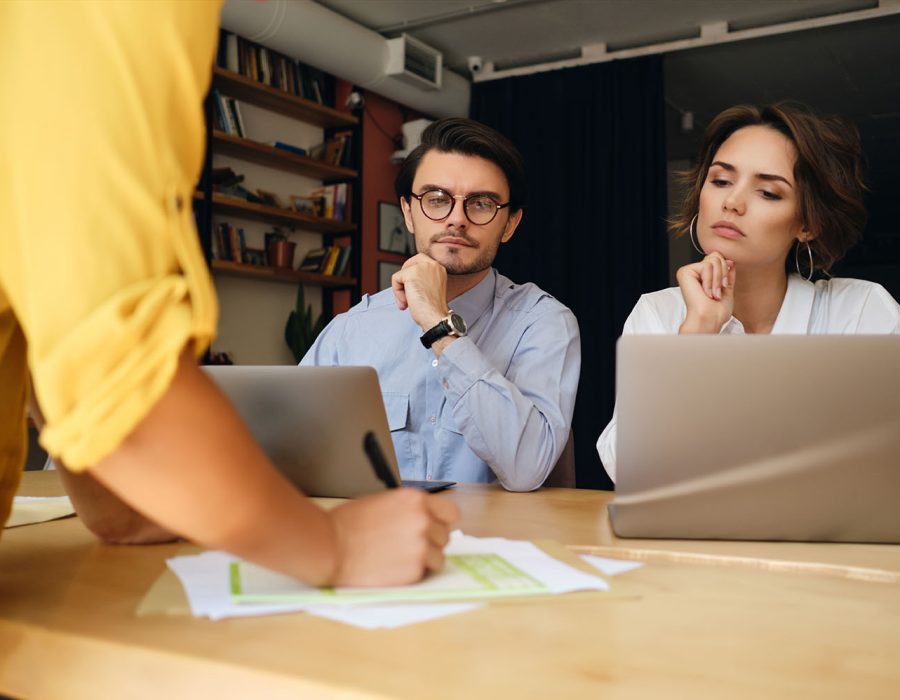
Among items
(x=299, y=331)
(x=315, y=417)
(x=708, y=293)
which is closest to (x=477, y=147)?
(x=708, y=293)

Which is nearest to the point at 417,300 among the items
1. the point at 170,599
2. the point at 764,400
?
the point at 764,400

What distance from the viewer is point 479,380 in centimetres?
171

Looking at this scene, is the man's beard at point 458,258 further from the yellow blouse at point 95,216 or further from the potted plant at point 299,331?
the potted plant at point 299,331

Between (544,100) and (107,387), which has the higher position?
(544,100)

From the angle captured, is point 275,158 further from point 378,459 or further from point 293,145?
point 378,459

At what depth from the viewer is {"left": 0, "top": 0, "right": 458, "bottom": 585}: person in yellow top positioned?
540 millimetres

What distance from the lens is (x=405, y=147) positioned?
547 centimetres

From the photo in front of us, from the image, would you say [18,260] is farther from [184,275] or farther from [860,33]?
[860,33]

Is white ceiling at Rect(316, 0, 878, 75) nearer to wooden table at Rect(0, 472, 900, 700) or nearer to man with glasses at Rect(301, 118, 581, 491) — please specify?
man with glasses at Rect(301, 118, 581, 491)

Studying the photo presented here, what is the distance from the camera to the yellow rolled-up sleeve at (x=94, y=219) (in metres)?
0.54

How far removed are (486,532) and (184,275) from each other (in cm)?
63

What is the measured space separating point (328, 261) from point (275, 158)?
702mm

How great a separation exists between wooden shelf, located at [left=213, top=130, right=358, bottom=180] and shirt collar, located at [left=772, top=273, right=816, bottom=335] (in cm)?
318

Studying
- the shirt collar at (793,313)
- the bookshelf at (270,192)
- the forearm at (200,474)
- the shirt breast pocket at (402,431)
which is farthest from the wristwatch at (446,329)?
the bookshelf at (270,192)
